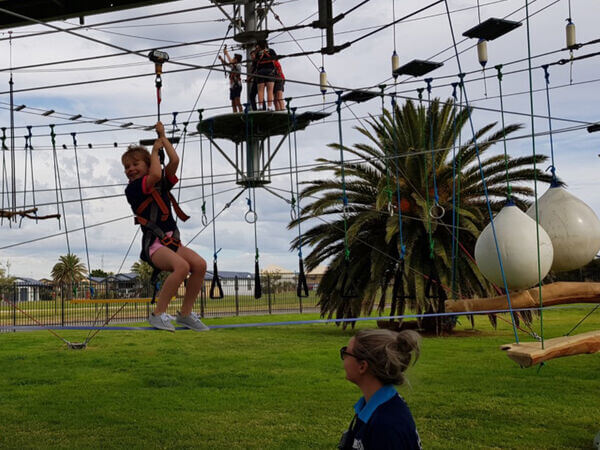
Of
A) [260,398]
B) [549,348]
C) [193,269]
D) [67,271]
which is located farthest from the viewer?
[67,271]

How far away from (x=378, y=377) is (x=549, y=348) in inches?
135

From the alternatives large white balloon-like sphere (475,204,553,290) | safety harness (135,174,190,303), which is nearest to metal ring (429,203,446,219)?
large white balloon-like sphere (475,204,553,290)

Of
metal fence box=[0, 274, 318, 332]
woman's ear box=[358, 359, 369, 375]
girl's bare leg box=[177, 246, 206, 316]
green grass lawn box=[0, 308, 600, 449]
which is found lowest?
green grass lawn box=[0, 308, 600, 449]

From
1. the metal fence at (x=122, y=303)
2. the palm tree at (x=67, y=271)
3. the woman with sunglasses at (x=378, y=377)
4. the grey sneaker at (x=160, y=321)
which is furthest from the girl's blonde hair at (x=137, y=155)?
the palm tree at (x=67, y=271)

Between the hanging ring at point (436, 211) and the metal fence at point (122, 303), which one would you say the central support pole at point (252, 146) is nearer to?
the hanging ring at point (436, 211)

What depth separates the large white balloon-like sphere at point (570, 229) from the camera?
693 centimetres

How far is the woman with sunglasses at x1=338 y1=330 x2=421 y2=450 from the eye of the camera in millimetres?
2857

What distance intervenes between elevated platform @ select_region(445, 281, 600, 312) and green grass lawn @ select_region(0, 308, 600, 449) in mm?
2192

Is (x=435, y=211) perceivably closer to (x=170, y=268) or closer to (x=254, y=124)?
(x=254, y=124)

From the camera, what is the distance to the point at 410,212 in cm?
2047

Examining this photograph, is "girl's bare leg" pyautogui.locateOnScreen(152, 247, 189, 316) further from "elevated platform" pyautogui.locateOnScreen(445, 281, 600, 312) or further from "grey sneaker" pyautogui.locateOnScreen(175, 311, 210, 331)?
"elevated platform" pyautogui.locateOnScreen(445, 281, 600, 312)

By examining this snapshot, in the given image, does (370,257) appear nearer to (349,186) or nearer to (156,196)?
(349,186)

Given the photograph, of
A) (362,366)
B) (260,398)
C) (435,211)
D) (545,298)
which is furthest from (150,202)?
(435,211)

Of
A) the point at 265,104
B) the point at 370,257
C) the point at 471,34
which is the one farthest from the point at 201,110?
the point at 370,257
